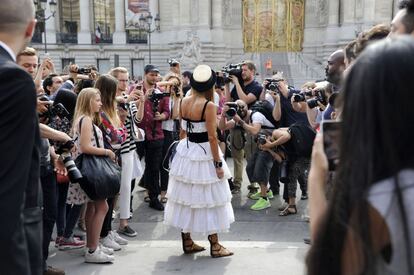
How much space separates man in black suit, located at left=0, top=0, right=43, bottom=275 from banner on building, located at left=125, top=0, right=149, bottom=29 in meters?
36.1

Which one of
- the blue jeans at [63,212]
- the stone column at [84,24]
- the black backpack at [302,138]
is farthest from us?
the stone column at [84,24]

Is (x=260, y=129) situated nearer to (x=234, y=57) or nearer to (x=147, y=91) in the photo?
(x=147, y=91)

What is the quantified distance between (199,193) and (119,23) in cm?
3417

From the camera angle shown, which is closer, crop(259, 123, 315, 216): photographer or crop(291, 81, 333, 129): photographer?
crop(291, 81, 333, 129): photographer

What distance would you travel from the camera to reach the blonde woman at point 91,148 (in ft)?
16.5

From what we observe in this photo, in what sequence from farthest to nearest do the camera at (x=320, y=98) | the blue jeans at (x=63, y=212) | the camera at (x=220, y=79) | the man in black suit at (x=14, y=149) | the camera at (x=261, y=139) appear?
the camera at (x=220, y=79)
the camera at (x=261, y=139)
the blue jeans at (x=63, y=212)
the camera at (x=320, y=98)
the man in black suit at (x=14, y=149)

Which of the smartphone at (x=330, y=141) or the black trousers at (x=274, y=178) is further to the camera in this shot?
the black trousers at (x=274, y=178)

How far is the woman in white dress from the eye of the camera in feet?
17.1

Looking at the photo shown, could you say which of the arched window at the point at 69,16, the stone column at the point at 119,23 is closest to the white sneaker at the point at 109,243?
the stone column at the point at 119,23

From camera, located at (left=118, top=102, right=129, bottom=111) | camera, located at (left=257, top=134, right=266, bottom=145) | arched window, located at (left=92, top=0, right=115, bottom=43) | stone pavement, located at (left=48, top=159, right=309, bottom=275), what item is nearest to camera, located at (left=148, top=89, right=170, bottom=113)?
camera, located at (left=118, top=102, right=129, bottom=111)

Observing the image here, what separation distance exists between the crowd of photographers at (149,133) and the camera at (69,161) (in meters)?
0.01

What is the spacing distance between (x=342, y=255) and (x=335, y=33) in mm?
33043

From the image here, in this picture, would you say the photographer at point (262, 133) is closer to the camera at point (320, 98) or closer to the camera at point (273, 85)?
the camera at point (273, 85)

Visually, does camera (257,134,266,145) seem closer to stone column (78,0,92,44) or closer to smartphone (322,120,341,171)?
smartphone (322,120,341,171)
